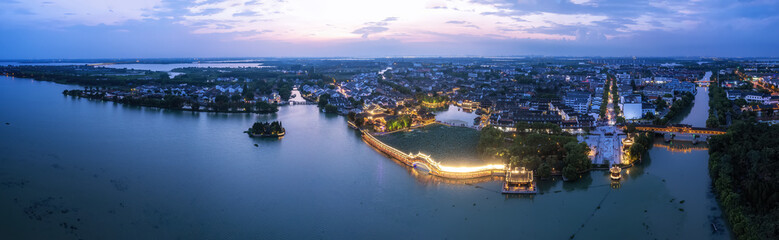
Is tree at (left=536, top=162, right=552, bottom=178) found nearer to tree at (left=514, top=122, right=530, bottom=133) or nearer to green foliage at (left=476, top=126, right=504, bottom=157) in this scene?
green foliage at (left=476, top=126, right=504, bottom=157)

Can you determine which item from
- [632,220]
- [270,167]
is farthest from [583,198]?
[270,167]

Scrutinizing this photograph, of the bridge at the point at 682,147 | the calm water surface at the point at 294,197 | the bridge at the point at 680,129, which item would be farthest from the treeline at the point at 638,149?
the bridge at the point at 680,129

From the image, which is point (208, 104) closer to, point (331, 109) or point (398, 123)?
point (331, 109)

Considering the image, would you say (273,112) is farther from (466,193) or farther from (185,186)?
(466,193)

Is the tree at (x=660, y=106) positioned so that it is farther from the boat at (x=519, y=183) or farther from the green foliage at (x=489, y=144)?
the boat at (x=519, y=183)

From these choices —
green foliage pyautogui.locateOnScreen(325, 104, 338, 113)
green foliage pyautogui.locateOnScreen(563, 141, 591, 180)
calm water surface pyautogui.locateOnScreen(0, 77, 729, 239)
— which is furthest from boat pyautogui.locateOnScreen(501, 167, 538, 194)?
green foliage pyautogui.locateOnScreen(325, 104, 338, 113)
